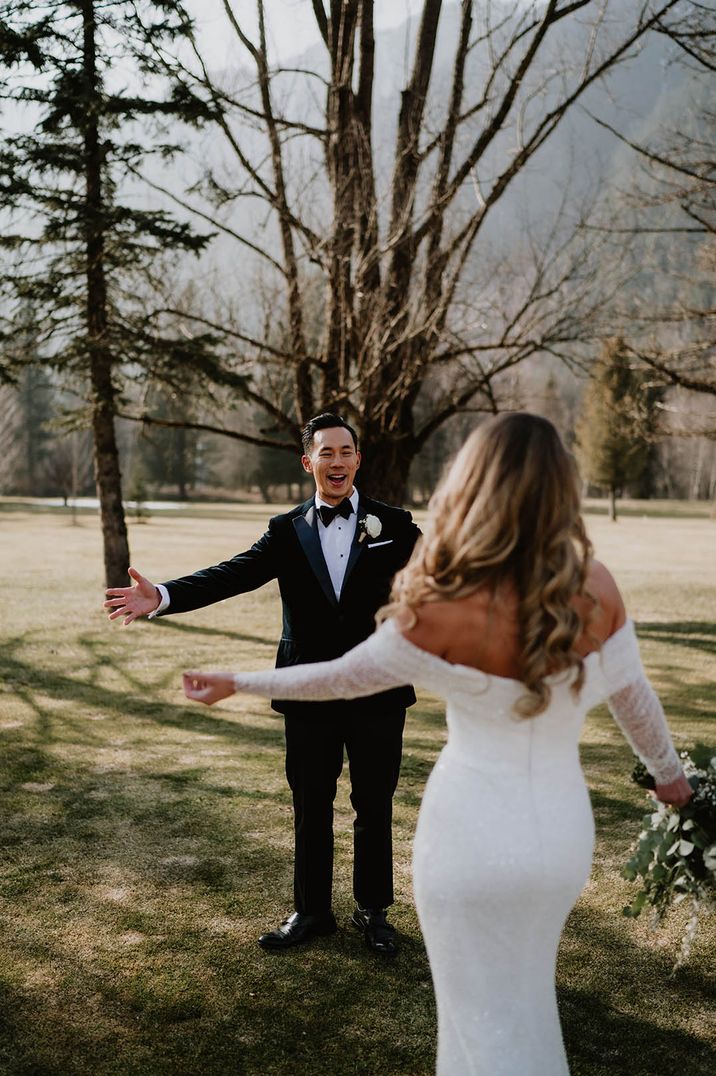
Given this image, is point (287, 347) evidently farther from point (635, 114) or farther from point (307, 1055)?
point (307, 1055)

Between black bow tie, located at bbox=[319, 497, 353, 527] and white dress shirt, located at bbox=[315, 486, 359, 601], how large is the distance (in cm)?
1

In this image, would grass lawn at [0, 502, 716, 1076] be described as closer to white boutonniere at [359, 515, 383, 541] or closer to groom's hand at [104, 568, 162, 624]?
groom's hand at [104, 568, 162, 624]

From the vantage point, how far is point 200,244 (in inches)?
485

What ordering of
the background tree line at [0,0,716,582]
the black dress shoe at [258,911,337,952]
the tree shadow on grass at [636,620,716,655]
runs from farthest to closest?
the tree shadow on grass at [636,620,716,655]
the background tree line at [0,0,716,582]
the black dress shoe at [258,911,337,952]

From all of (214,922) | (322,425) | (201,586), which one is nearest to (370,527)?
(322,425)

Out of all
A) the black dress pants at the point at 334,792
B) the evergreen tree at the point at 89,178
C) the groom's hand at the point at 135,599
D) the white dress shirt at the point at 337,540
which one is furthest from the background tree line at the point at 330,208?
the groom's hand at the point at 135,599

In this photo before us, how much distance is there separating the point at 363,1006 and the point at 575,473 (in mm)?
2501

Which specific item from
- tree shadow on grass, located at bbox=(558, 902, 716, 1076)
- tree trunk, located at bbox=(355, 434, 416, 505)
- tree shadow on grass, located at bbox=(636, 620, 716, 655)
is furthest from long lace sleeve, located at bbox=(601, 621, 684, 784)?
tree trunk, located at bbox=(355, 434, 416, 505)

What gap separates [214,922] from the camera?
13.9ft

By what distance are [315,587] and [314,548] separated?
17 cm

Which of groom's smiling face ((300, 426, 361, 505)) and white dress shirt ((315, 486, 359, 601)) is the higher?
groom's smiling face ((300, 426, 361, 505))

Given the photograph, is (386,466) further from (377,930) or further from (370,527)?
(377,930)

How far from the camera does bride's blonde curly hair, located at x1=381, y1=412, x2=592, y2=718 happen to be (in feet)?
6.80

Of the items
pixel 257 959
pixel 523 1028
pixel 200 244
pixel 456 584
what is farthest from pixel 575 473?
pixel 200 244
